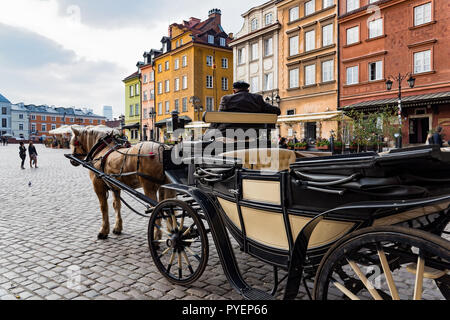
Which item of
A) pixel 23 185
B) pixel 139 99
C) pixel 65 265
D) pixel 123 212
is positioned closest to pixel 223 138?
pixel 65 265

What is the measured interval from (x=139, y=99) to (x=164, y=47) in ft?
32.3

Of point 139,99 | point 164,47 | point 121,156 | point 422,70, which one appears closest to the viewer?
point 121,156

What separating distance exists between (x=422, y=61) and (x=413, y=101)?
293 cm

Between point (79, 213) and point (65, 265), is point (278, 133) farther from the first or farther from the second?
point (65, 265)

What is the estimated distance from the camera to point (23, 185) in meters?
10.8

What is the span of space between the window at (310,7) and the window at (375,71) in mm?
6680

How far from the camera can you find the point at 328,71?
2394 cm

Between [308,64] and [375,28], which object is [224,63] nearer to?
[308,64]

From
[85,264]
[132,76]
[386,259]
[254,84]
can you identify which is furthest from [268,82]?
[132,76]

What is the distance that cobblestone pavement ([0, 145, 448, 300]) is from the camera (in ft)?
10.1

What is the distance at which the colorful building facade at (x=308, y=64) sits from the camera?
77.5ft

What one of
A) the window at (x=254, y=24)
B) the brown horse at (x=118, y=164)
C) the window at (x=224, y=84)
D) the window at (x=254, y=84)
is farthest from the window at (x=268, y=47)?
the brown horse at (x=118, y=164)

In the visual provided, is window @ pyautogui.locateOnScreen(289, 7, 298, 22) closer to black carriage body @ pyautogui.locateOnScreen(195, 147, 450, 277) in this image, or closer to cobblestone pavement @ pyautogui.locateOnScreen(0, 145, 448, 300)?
cobblestone pavement @ pyautogui.locateOnScreen(0, 145, 448, 300)

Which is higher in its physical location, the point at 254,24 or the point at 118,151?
the point at 254,24
